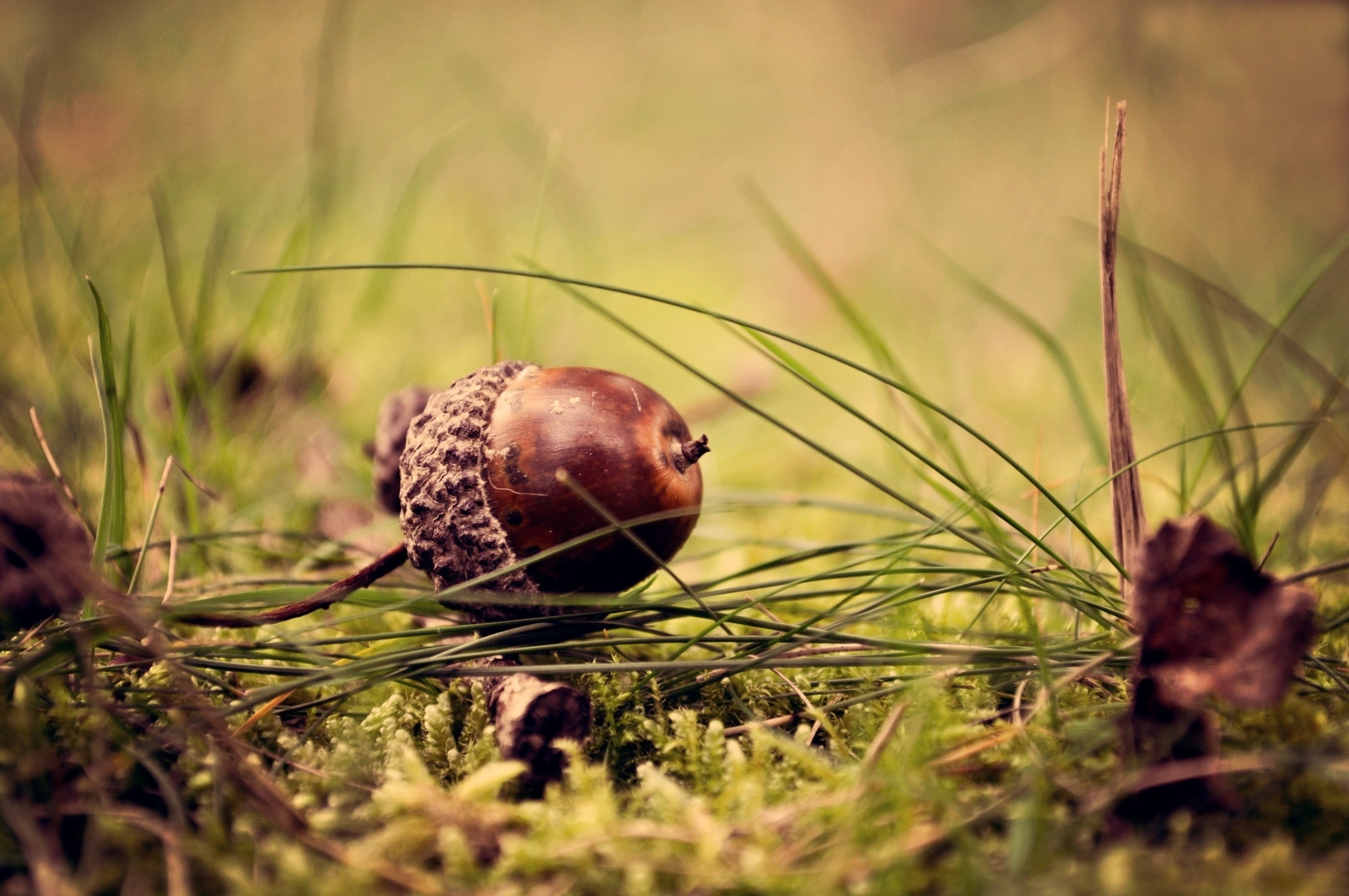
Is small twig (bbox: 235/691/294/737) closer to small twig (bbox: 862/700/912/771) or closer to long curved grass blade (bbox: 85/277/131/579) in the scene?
long curved grass blade (bbox: 85/277/131/579)

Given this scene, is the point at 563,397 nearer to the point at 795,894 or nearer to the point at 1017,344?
the point at 795,894

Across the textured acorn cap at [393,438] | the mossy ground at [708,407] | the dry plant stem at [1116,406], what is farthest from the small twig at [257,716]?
the dry plant stem at [1116,406]

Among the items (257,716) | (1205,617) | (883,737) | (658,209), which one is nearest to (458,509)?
(257,716)

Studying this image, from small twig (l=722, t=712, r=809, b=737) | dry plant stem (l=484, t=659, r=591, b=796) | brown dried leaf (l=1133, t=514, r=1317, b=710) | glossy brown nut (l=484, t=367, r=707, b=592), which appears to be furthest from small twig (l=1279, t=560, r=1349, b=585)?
dry plant stem (l=484, t=659, r=591, b=796)

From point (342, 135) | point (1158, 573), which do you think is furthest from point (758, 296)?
point (1158, 573)

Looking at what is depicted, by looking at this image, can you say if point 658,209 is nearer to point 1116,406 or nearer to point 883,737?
point 1116,406

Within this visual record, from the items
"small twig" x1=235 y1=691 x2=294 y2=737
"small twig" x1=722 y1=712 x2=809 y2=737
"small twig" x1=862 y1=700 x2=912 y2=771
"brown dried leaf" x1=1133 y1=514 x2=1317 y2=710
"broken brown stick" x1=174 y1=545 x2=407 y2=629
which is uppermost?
"brown dried leaf" x1=1133 y1=514 x2=1317 y2=710

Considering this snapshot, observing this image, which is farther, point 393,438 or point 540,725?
point 393,438

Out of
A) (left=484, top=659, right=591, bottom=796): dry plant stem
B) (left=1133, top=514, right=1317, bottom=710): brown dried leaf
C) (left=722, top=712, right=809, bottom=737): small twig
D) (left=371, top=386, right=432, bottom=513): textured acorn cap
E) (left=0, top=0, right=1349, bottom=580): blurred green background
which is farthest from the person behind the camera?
(left=0, top=0, right=1349, bottom=580): blurred green background
